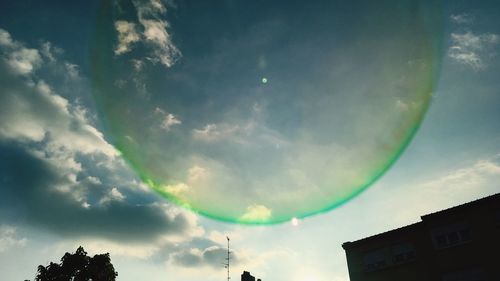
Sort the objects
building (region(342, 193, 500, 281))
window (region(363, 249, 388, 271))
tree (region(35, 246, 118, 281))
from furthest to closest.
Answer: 1. tree (region(35, 246, 118, 281))
2. window (region(363, 249, 388, 271))
3. building (region(342, 193, 500, 281))

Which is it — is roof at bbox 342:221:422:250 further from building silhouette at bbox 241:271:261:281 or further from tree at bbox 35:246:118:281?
tree at bbox 35:246:118:281

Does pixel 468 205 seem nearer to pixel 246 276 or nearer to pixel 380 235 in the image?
pixel 380 235

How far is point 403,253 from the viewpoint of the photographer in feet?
79.5

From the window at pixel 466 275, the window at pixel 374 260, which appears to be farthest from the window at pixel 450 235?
the window at pixel 374 260

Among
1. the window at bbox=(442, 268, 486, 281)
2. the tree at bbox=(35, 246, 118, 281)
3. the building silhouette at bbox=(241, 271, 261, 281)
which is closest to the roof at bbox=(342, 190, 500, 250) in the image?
the window at bbox=(442, 268, 486, 281)

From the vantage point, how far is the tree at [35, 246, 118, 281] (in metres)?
32.8

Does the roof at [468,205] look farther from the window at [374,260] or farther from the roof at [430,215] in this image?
the window at [374,260]

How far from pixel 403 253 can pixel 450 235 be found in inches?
139

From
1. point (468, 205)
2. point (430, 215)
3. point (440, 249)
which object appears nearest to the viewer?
point (468, 205)

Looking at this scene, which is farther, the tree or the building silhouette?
the tree

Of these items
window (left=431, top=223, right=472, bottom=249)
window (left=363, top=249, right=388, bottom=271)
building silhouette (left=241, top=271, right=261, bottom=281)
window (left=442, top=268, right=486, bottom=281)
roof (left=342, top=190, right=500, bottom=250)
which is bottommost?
window (left=442, top=268, right=486, bottom=281)

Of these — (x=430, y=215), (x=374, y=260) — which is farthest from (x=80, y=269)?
(x=430, y=215)

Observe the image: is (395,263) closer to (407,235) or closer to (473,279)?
(407,235)

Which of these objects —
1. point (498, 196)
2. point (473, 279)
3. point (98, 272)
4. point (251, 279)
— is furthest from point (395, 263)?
point (98, 272)
